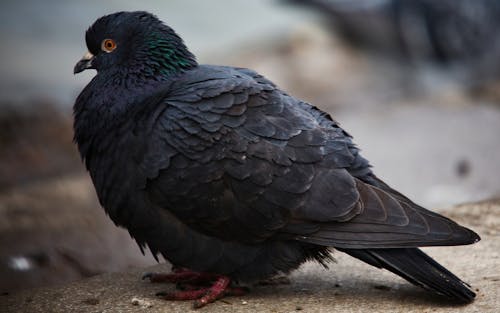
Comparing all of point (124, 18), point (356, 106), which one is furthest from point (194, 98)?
point (356, 106)

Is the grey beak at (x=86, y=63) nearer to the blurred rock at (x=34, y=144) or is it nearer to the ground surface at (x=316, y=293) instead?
the ground surface at (x=316, y=293)

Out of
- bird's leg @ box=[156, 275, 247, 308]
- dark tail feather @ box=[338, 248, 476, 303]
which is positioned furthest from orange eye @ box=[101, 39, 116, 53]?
dark tail feather @ box=[338, 248, 476, 303]

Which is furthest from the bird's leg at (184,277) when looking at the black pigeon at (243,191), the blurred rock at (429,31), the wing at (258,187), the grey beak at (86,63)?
the blurred rock at (429,31)

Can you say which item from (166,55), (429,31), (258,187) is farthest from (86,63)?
(429,31)

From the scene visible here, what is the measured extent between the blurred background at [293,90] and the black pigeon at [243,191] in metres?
1.58

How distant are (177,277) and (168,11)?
9.90m

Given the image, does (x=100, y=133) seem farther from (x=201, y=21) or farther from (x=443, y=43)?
(x=201, y=21)

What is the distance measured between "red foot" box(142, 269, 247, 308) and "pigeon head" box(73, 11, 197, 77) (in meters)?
1.26

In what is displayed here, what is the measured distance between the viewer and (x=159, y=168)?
171 inches

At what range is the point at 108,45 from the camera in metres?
5.09

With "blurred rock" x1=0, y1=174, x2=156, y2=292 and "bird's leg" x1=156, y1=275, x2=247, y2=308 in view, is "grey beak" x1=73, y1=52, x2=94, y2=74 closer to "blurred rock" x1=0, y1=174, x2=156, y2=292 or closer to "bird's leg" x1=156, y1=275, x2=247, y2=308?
"blurred rock" x1=0, y1=174, x2=156, y2=292

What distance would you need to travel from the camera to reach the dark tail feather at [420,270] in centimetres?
414

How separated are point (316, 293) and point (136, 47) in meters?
1.91

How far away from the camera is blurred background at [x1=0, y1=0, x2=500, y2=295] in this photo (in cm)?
660
